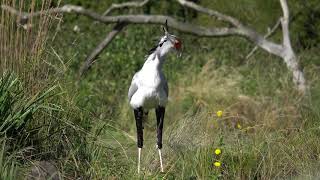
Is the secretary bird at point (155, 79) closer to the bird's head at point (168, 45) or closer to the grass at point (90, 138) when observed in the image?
the bird's head at point (168, 45)

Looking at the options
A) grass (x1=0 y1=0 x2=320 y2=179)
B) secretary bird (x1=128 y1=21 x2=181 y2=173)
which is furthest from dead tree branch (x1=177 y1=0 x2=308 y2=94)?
secretary bird (x1=128 y1=21 x2=181 y2=173)

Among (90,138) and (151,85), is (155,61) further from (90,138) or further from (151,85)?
(90,138)

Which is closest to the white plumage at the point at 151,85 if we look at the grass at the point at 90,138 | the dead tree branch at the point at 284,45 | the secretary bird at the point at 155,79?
the secretary bird at the point at 155,79

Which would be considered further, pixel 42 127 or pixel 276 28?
pixel 276 28

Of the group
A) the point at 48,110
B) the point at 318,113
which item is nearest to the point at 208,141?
the point at 48,110

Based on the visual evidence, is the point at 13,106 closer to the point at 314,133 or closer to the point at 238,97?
the point at 314,133

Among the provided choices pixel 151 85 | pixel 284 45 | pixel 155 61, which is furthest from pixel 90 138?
pixel 284 45

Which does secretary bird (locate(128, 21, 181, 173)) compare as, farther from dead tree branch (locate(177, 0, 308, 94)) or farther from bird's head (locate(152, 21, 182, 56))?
dead tree branch (locate(177, 0, 308, 94))

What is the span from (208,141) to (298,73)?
389cm

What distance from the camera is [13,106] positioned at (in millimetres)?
6148

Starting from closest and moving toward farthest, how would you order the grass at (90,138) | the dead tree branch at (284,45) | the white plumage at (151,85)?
1. the grass at (90,138)
2. the white plumage at (151,85)
3. the dead tree branch at (284,45)

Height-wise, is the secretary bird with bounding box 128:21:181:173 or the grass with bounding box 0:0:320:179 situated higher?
the secretary bird with bounding box 128:21:181:173

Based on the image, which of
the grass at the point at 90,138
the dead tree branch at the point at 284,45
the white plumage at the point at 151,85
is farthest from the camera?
the dead tree branch at the point at 284,45

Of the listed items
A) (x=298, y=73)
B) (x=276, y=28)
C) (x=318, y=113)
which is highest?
(x=276, y=28)
